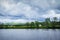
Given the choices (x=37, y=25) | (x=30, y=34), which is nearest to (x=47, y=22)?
(x=37, y=25)

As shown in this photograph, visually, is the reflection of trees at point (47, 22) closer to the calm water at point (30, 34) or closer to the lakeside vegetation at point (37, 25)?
the lakeside vegetation at point (37, 25)

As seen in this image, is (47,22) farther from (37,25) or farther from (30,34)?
(30,34)

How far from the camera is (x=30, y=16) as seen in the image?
194 cm

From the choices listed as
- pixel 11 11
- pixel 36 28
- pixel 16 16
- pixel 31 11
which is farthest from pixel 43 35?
pixel 11 11

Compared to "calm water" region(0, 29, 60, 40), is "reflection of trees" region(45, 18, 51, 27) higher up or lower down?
higher up

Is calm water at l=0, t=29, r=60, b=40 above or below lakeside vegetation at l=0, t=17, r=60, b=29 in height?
below

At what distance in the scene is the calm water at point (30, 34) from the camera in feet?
6.31

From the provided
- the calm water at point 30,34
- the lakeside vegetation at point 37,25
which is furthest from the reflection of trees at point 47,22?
the calm water at point 30,34

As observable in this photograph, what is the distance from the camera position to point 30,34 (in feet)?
6.31

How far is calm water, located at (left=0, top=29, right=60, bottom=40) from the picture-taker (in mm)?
1922

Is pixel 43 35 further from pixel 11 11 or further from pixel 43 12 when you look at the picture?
pixel 11 11

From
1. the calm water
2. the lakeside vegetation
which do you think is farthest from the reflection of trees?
the calm water

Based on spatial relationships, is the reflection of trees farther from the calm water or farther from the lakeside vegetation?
the calm water

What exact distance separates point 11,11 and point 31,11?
15.4 inches
